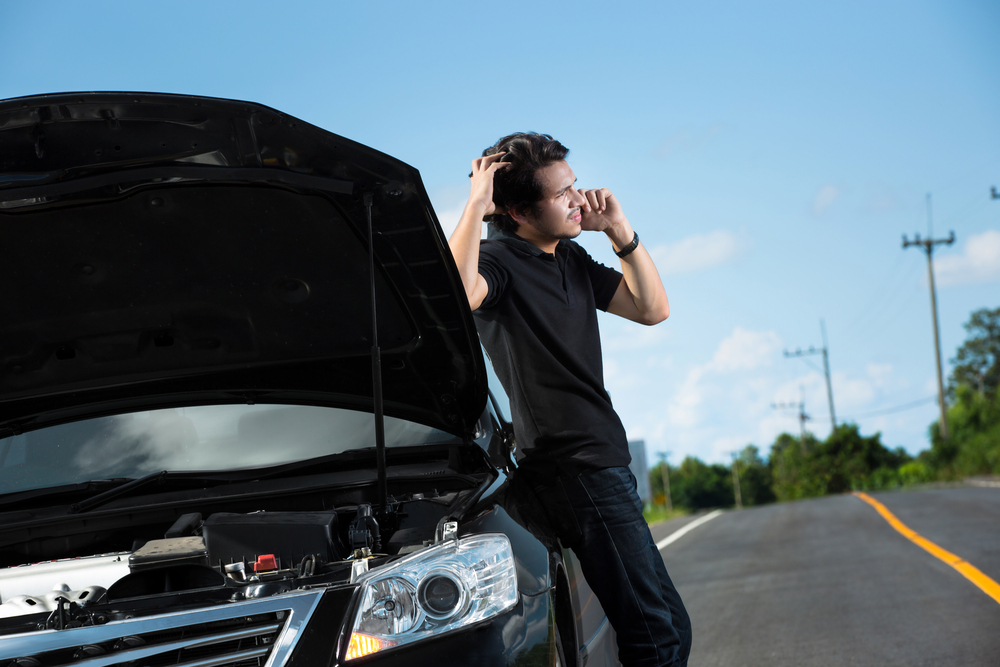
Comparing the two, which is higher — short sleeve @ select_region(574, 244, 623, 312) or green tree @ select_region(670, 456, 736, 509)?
short sleeve @ select_region(574, 244, 623, 312)

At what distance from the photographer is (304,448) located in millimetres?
3027

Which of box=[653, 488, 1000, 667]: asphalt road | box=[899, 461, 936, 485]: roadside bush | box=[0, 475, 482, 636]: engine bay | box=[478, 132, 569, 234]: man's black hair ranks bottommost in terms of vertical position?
box=[899, 461, 936, 485]: roadside bush

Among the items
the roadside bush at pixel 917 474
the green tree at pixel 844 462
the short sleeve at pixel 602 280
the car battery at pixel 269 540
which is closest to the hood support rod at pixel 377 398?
the car battery at pixel 269 540

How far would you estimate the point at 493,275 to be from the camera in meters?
2.59

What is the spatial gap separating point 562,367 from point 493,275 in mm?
336

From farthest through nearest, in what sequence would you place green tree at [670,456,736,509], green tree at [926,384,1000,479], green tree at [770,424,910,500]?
green tree at [670,456,736,509] < green tree at [770,424,910,500] < green tree at [926,384,1000,479]

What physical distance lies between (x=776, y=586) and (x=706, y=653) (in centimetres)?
261

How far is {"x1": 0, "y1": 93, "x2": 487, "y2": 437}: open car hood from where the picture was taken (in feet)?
7.84

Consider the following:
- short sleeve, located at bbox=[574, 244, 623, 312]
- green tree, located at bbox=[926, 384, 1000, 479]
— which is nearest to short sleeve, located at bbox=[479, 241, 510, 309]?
short sleeve, located at bbox=[574, 244, 623, 312]

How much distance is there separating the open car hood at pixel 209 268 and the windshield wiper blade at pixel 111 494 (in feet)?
1.00

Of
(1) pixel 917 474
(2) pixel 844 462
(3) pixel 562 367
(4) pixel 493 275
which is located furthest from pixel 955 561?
(2) pixel 844 462

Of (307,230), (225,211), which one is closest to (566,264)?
(307,230)

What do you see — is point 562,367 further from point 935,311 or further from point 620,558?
point 935,311

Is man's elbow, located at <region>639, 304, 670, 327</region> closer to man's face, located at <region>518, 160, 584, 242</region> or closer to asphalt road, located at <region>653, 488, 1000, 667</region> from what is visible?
man's face, located at <region>518, 160, 584, 242</region>
